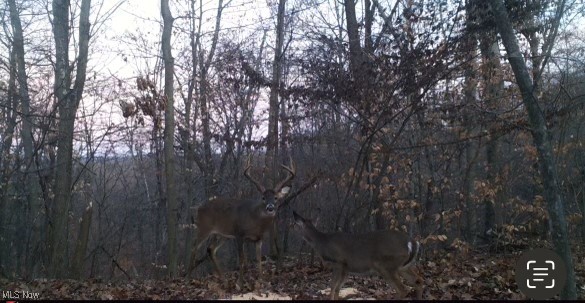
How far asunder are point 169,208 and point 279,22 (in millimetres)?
7499

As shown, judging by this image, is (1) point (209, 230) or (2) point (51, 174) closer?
(1) point (209, 230)

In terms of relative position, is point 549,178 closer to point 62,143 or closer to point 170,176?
point 170,176

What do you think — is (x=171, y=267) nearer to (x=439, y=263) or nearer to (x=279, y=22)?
(x=439, y=263)

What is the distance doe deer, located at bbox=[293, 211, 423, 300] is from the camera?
713 centimetres

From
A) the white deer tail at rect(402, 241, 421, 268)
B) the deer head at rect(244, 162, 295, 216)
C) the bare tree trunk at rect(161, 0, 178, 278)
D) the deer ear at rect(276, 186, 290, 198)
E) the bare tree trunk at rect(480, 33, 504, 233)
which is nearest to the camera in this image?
the white deer tail at rect(402, 241, 421, 268)

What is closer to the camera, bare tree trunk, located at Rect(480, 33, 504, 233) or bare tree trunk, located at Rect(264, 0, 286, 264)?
bare tree trunk, located at Rect(480, 33, 504, 233)

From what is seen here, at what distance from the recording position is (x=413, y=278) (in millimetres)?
7164

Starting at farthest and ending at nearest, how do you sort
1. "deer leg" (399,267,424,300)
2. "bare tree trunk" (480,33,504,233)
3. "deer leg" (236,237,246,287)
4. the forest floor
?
"bare tree trunk" (480,33,504,233) < "deer leg" (236,237,246,287) < the forest floor < "deer leg" (399,267,424,300)

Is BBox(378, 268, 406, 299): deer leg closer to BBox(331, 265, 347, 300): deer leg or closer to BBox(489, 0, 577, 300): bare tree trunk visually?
BBox(331, 265, 347, 300): deer leg

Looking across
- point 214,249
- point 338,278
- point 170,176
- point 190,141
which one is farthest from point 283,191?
point 190,141

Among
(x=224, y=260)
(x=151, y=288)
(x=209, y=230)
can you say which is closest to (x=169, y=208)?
(x=209, y=230)

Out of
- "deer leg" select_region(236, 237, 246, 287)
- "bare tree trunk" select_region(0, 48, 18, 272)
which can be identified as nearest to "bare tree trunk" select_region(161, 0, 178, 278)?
"deer leg" select_region(236, 237, 246, 287)

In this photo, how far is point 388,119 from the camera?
10.0 metres

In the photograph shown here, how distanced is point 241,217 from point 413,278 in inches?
162
